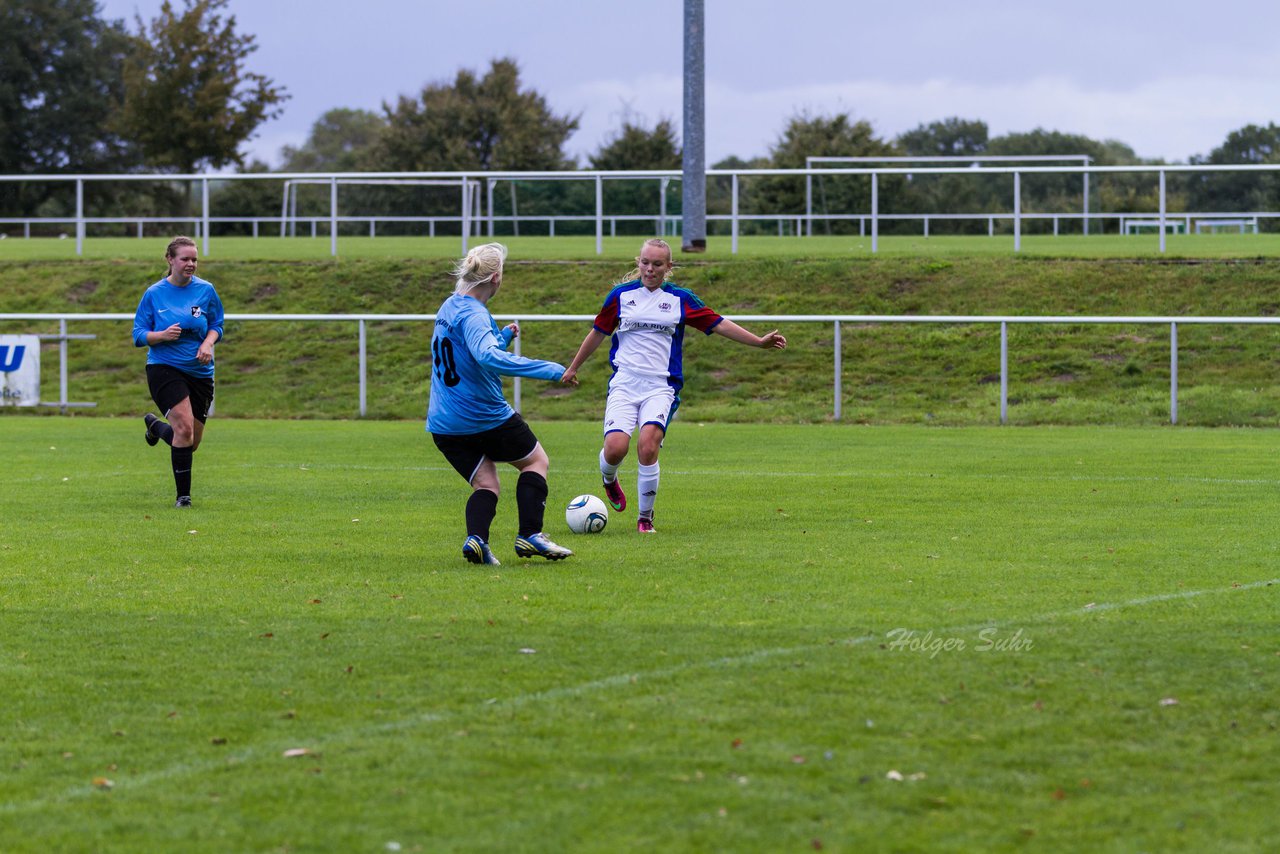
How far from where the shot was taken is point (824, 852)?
3.87m

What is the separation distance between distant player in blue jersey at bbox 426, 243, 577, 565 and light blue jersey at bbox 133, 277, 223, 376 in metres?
3.67

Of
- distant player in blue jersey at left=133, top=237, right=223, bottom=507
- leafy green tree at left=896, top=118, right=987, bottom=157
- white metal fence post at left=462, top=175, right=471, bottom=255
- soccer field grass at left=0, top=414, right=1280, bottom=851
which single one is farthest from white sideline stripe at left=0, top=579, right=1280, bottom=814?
leafy green tree at left=896, top=118, right=987, bottom=157

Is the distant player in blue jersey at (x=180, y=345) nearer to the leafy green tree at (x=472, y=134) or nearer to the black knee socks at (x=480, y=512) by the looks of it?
Result: the black knee socks at (x=480, y=512)

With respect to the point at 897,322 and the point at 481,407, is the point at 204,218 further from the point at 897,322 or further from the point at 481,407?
the point at 481,407

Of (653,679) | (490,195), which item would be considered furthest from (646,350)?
(490,195)

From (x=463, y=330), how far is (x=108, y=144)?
60.0 meters

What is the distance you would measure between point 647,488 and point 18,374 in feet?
50.4

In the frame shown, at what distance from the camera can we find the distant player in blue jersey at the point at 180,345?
11.5 m

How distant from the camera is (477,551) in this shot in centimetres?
843

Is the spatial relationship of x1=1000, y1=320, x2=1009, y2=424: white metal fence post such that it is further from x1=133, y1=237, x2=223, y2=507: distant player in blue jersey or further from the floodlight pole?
x1=133, y1=237, x2=223, y2=507: distant player in blue jersey

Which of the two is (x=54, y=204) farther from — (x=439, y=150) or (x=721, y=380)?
(x=721, y=380)

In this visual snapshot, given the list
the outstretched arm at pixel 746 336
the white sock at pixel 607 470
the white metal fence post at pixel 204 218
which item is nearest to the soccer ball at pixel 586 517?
the white sock at pixel 607 470

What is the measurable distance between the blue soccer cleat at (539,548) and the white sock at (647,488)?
147cm
